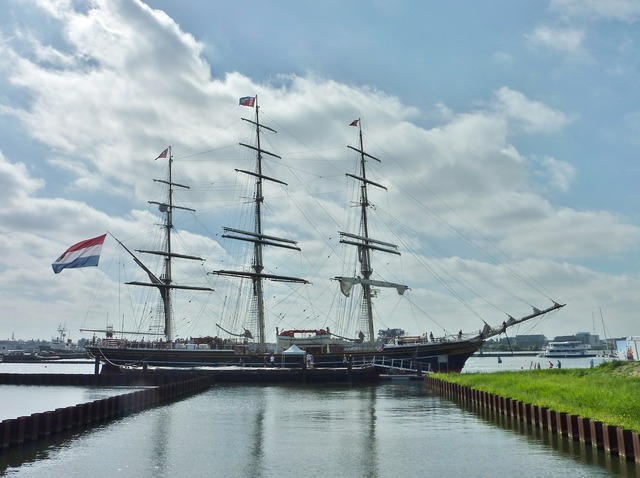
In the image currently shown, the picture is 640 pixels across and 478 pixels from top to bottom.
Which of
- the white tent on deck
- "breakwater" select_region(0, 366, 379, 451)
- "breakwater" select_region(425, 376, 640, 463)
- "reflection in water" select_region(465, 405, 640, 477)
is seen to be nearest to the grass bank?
"breakwater" select_region(425, 376, 640, 463)

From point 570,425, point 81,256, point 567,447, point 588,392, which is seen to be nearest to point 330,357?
point 81,256

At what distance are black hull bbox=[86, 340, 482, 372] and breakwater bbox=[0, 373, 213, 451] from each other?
6332 millimetres

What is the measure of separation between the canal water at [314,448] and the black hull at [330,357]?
3287cm

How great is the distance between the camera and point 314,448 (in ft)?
78.9

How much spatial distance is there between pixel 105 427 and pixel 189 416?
5.81m

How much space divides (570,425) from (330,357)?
52169mm

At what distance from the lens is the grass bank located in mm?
22653

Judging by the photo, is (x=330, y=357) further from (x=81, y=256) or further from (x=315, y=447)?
(x=315, y=447)

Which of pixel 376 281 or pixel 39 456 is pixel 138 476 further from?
pixel 376 281

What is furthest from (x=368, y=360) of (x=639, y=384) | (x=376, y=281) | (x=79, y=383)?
(x=639, y=384)

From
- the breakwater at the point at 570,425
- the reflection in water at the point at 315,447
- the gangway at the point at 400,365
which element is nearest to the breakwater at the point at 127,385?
the reflection in water at the point at 315,447

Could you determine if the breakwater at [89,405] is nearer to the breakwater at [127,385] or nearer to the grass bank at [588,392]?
the breakwater at [127,385]

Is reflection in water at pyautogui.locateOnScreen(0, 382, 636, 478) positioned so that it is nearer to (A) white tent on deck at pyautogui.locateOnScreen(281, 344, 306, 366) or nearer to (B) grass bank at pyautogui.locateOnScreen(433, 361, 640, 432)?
(B) grass bank at pyautogui.locateOnScreen(433, 361, 640, 432)

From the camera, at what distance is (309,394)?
5125cm
